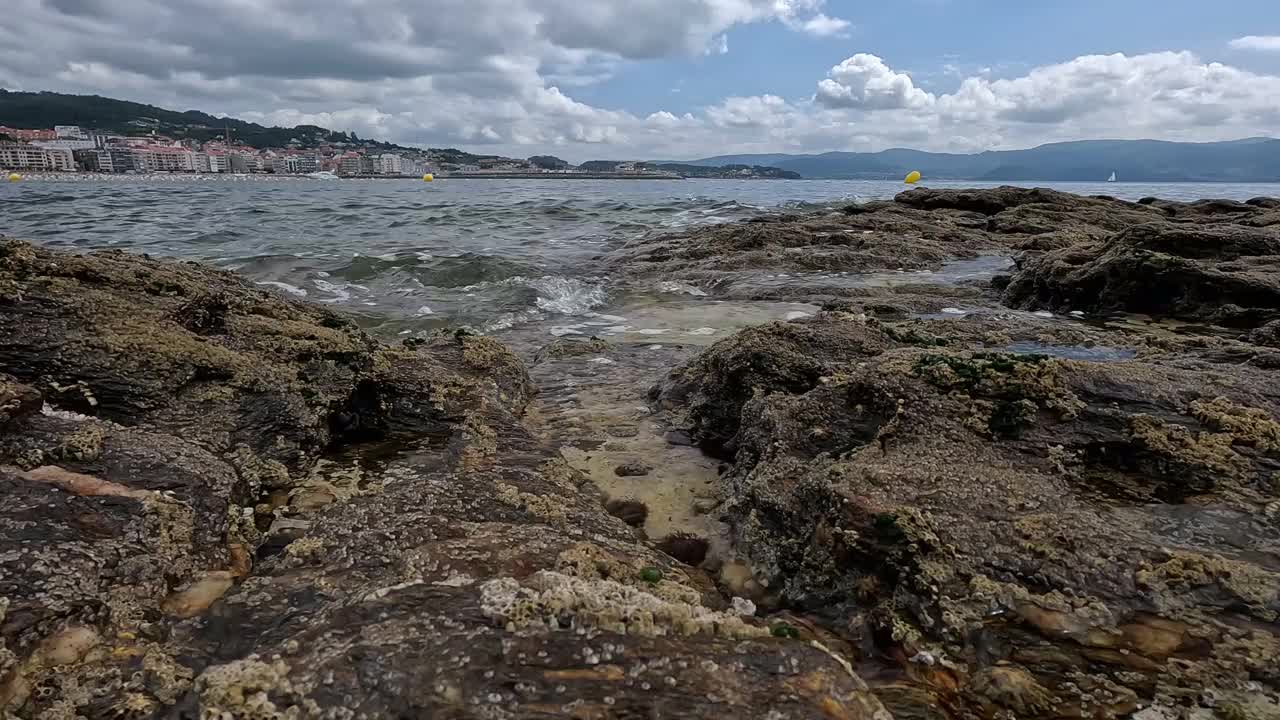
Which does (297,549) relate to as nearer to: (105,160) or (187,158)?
(105,160)

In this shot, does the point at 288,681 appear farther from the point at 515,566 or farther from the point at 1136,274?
the point at 1136,274

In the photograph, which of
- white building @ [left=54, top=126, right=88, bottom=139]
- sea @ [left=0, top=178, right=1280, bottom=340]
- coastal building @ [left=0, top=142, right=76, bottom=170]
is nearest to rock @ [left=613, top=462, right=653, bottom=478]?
sea @ [left=0, top=178, right=1280, bottom=340]

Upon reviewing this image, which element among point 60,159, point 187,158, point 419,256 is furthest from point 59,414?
point 187,158

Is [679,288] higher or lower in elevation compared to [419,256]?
lower

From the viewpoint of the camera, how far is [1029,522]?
10.8 ft

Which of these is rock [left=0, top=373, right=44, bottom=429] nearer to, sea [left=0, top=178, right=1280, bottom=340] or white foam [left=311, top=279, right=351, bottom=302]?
sea [left=0, top=178, right=1280, bottom=340]

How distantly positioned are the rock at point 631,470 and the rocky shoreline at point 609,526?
66 millimetres

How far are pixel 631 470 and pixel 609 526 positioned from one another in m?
1.28

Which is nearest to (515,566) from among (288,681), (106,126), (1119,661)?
(288,681)

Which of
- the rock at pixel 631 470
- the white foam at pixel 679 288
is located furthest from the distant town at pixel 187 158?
the rock at pixel 631 470

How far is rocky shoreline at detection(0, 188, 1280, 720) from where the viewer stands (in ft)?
7.25

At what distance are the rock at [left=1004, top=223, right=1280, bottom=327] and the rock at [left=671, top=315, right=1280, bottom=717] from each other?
6.64 m

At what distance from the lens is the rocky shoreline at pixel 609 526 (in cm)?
A: 221

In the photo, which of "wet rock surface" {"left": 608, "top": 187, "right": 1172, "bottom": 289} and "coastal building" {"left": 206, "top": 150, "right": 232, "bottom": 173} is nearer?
"wet rock surface" {"left": 608, "top": 187, "right": 1172, "bottom": 289}
